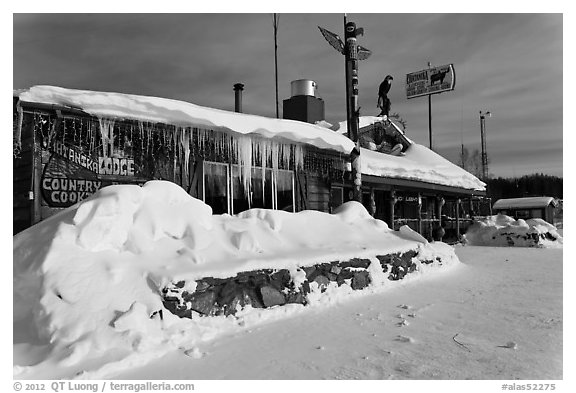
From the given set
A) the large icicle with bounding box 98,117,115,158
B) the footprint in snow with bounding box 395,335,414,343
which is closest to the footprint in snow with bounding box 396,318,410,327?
the footprint in snow with bounding box 395,335,414,343

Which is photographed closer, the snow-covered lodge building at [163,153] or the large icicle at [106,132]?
the snow-covered lodge building at [163,153]

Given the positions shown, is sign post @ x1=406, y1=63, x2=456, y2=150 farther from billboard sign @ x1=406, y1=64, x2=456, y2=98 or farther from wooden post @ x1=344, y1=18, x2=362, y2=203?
wooden post @ x1=344, y1=18, x2=362, y2=203

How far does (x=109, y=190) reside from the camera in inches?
179

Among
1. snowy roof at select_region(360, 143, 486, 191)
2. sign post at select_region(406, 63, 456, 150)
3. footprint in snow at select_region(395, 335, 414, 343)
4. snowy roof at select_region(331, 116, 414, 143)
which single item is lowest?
footprint in snow at select_region(395, 335, 414, 343)

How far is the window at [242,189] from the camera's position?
8.37 metres

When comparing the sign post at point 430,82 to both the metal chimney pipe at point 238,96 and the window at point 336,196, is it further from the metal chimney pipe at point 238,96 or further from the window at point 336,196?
the metal chimney pipe at point 238,96

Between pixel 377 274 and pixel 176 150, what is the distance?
14.1 ft

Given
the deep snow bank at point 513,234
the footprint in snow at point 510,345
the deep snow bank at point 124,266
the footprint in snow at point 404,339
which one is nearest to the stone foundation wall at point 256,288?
the deep snow bank at point 124,266

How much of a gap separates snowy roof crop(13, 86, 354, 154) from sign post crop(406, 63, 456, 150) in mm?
18042

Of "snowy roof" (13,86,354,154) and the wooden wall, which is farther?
the wooden wall

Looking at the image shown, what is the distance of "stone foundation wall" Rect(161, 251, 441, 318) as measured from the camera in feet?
13.1

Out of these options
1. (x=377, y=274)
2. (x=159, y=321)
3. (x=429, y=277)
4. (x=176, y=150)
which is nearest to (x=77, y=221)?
(x=159, y=321)

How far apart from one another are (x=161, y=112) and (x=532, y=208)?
30166 mm

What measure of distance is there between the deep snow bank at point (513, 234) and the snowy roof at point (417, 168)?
1802 mm
